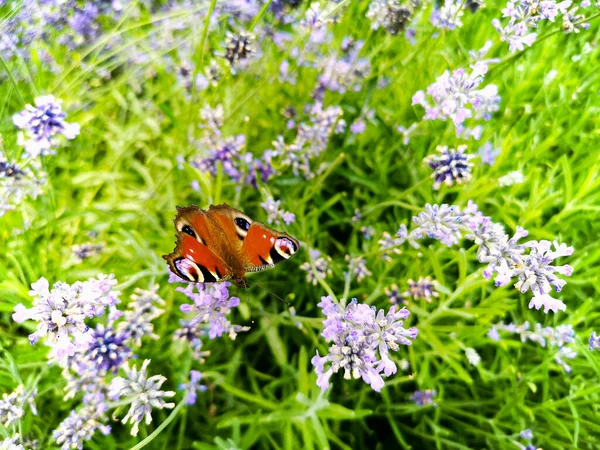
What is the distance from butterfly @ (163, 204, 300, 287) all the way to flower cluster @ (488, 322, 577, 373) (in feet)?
3.09

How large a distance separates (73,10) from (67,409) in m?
2.14

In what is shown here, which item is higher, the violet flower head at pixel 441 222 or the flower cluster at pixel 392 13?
the flower cluster at pixel 392 13

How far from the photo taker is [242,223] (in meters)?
1.48

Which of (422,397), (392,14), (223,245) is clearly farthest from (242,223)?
(392,14)

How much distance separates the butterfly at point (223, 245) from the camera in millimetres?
1270

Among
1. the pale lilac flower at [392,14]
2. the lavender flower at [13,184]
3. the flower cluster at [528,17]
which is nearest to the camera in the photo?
the flower cluster at [528,17]

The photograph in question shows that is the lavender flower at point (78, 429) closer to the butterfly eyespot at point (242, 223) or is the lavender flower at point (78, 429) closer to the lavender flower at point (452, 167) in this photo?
the butterfly eyespot at point (242, 223)

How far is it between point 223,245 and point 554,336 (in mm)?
1329

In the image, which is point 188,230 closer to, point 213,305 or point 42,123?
point 213,305

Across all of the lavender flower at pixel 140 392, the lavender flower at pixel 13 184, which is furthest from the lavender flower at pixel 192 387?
the lavender flower at pixel 13 184

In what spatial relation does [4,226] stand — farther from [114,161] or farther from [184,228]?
[184,228]

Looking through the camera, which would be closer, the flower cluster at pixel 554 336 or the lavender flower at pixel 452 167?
the lavender flower at pixel 452 167

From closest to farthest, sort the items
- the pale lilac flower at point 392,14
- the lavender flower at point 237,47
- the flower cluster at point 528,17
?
the flower cluster at point 528,17 → the lavender flower at point 237,47 → the pale lilac flower at point 392,14

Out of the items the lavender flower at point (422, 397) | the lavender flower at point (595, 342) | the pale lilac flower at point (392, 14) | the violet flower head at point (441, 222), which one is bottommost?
the lavender flower at point (595, 342)
